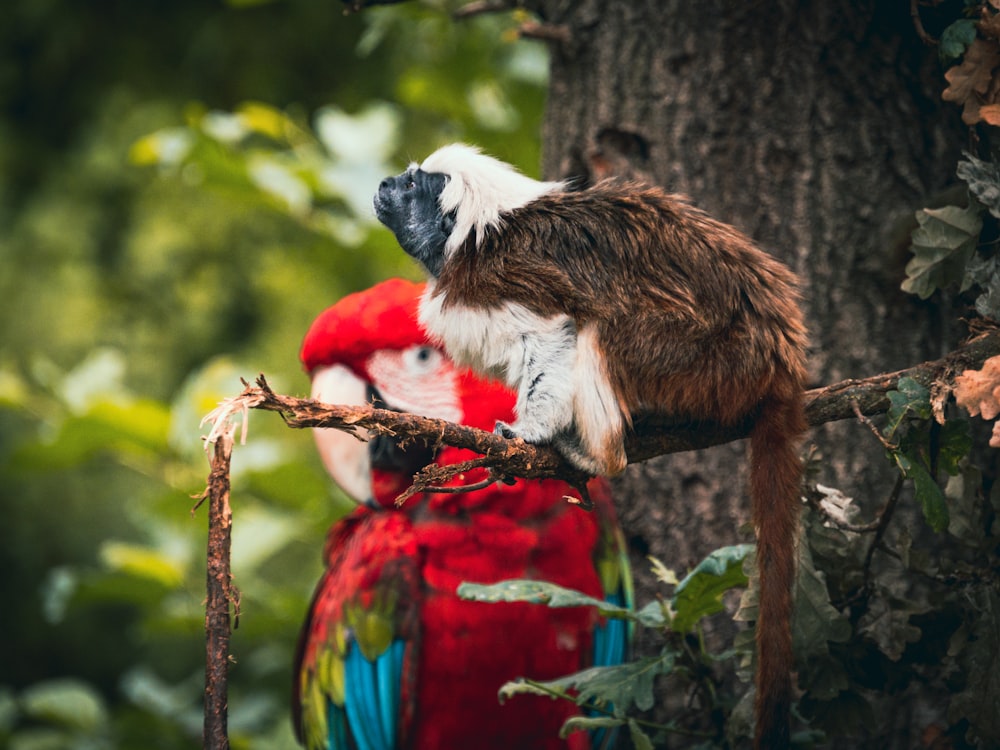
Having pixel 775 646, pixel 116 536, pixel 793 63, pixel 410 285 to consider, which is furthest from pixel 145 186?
pixel 775 646

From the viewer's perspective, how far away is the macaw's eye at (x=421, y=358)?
1.83 metres

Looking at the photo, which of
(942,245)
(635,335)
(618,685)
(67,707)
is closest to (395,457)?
(618,685)

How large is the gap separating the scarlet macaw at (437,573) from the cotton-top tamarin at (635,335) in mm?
586

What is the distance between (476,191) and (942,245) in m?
0.59

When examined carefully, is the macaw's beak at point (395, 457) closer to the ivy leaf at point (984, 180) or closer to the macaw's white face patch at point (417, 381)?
the macaw's white face patch at point (417, 381)

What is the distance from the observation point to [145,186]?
3.76 m

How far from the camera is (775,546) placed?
108 cm

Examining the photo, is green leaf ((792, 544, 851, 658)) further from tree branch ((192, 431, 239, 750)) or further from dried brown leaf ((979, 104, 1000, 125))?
tree branch ((192, 431, 239, 750))

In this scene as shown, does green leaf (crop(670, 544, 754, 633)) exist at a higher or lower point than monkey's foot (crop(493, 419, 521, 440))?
lower

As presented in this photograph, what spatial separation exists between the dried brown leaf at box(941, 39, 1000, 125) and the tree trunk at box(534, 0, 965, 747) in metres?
0.33

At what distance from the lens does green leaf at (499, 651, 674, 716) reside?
1.25 metres

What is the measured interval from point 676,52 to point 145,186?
2.69 meters

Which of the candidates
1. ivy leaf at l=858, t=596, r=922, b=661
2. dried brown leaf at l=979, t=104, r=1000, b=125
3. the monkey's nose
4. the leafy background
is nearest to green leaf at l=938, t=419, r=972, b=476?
the leafy background

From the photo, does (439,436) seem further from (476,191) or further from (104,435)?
(104,435)
